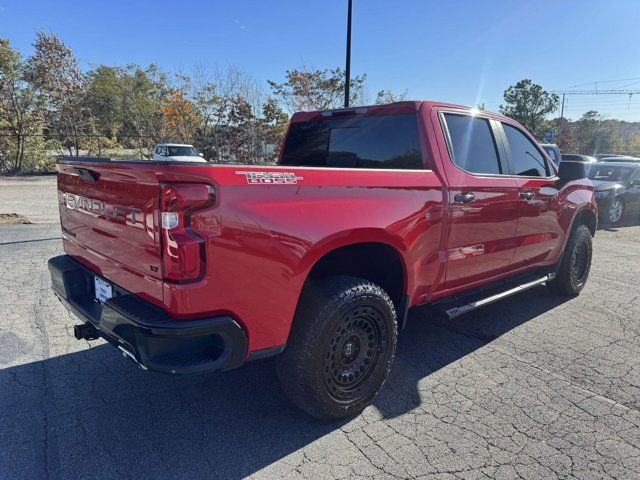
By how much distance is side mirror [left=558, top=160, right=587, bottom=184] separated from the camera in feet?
14.6

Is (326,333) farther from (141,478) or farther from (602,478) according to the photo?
(602,478)

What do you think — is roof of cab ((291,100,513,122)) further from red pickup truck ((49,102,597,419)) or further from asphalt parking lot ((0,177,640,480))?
asphalt parking lot ((0,177,640,480))

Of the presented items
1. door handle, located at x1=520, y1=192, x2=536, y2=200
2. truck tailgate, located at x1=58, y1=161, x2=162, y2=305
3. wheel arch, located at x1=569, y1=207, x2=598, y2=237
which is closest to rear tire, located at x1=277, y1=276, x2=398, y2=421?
truck tailgate, located at x1=58, y1=161, x2=162, y2=305

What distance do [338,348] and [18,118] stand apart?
84.7 ft

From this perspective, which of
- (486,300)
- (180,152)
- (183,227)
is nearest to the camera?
(183,227)

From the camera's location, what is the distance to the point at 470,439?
264cm

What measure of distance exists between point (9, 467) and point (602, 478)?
10.2 ft

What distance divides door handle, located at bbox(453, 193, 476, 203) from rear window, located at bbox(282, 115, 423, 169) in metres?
0.38


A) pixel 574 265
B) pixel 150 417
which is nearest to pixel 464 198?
pixel 150 417

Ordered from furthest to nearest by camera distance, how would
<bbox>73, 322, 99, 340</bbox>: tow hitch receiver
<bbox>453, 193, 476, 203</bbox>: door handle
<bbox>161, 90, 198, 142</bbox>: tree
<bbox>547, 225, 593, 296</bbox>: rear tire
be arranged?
<bbox>161, 90, 198, 142</bbox>: tree
<bbox>547, 225, 593, 296</bbox>: rear tire
<bbox>453, 193, 476, 203</bbox>: door handle
<bbox>73, 322, 99, 340</bbox>: tow hitch receiver

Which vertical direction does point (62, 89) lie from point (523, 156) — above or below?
above

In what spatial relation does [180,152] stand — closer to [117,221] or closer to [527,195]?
[527,195]

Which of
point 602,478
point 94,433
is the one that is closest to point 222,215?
point 94,433

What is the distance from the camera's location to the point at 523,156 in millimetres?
4344
